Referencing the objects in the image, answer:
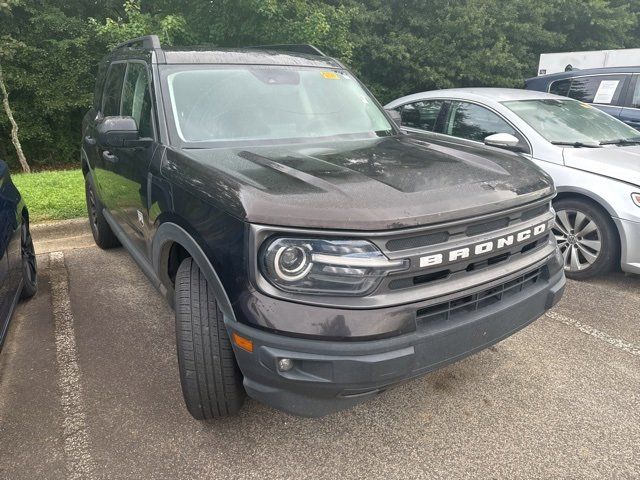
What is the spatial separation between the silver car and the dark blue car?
179 centimetres

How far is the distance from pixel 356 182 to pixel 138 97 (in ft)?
6.39

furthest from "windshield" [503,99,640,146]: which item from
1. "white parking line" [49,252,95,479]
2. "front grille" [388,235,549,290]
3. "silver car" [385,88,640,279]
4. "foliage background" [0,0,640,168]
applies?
"foliage background" [0,0,640,168]

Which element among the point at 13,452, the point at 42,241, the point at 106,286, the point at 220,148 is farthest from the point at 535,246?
the point at 42,241

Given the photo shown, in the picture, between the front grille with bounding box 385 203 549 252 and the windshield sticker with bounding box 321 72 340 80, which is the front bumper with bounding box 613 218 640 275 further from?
the windshield sticker with bounding box 321 72 340 80

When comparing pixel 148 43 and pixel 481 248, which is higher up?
pixel 148 43

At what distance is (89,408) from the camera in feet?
8.71

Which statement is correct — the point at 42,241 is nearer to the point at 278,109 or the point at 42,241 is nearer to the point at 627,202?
the point at 278,109

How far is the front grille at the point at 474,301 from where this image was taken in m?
2.03

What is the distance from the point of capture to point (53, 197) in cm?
632

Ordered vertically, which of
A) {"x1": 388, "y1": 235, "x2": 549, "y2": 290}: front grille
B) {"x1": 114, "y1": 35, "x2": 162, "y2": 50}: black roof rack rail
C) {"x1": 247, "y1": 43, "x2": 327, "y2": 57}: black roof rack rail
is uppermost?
{"x1": 114, "y1": 35, "x2": 162, "y2": 50}: black roof rack rail

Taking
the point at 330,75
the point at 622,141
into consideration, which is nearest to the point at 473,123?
the point at 622,141

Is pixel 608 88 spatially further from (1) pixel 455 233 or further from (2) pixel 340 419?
(2) pixel 340 419

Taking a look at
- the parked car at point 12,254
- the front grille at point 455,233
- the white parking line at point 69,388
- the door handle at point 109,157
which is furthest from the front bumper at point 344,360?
the door handle at point 109,157

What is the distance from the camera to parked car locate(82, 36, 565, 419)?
188cm
